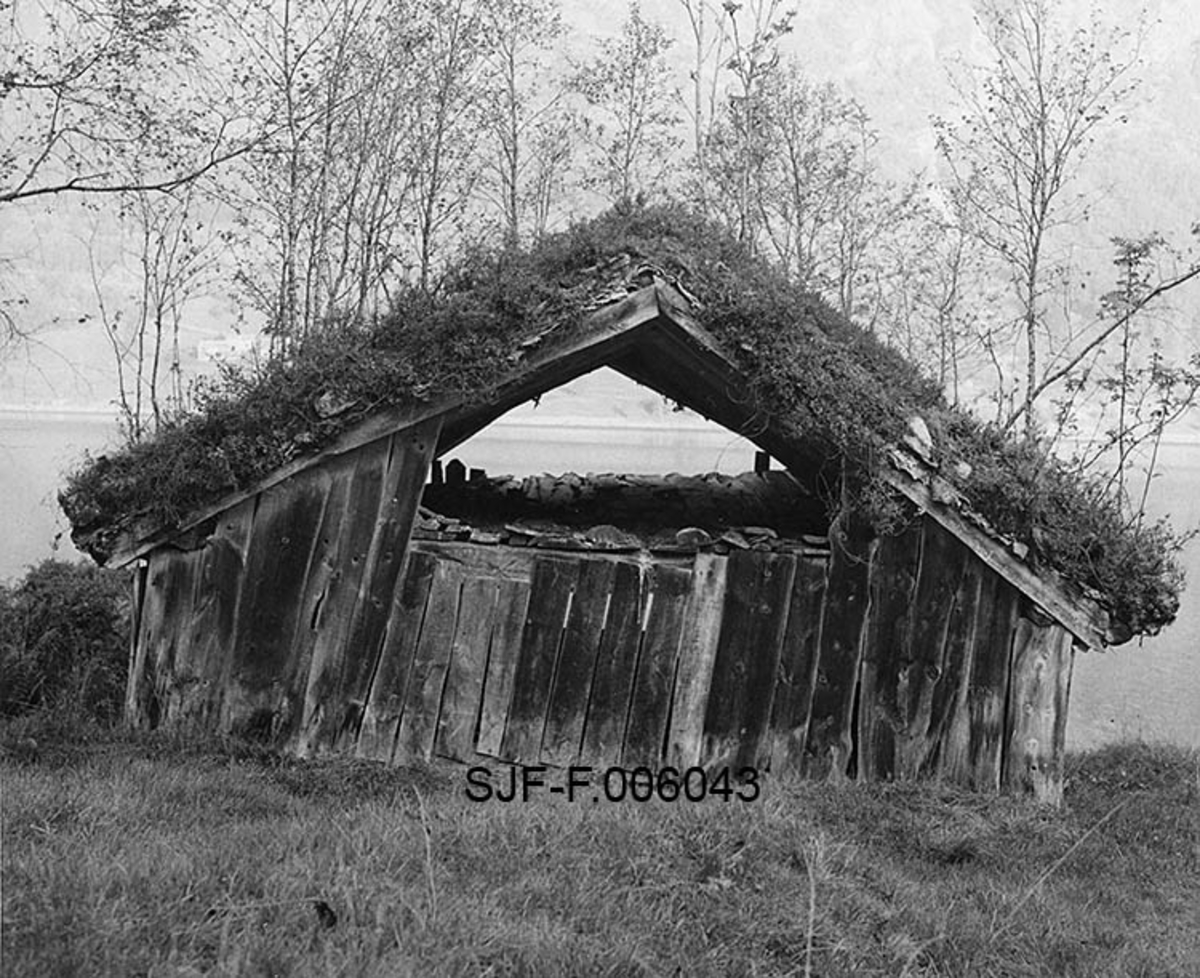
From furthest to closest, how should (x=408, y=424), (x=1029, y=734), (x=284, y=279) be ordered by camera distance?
(x=284, y=279), (x=1029, y=734), (x=408, y=424)

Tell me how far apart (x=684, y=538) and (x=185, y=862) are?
3.46m

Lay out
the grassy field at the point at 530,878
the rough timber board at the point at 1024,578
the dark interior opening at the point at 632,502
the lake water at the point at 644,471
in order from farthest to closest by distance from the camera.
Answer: the lake water at the point at 644,471 → the dark interior opening at the point at 632,502 → the rough timber board at the point at 1024,578 → the grassy field at the point at 530,878

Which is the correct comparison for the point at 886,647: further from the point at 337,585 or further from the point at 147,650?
the point at 147,650

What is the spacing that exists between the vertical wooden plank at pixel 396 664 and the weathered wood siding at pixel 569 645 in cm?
1

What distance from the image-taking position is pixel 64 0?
934 centimetres

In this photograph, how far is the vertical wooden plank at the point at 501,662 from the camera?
272 inches

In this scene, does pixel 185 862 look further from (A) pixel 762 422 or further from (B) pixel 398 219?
(B) pixel 398 219

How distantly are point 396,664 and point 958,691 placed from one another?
311cm

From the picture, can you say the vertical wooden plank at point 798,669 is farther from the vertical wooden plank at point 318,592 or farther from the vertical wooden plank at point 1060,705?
the vertical wooden plank at point 318,592

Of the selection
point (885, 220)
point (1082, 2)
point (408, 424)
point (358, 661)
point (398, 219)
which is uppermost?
point (1082, 2)

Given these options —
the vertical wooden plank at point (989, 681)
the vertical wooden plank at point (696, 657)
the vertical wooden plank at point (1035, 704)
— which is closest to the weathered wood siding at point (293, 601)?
the vertical wooden plank at point (696, 657)

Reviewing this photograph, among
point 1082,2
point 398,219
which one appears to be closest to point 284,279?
point 398,219

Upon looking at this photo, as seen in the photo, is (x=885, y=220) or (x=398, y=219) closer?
(x=398, y=219)

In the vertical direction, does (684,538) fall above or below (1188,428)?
below
